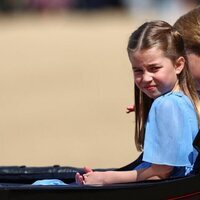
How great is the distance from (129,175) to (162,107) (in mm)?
298

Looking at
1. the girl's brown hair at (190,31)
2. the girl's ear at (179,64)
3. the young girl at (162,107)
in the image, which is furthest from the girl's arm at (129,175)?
the girl's brown hair at (190,31)

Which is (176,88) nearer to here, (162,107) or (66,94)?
(162,107)

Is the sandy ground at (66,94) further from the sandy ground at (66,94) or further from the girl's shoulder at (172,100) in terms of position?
the girl's shoulder at (172,100)

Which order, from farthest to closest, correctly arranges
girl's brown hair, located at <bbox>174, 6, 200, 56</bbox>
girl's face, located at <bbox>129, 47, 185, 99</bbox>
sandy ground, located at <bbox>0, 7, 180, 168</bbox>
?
sandy ground, located at <bbox>0, 7, 180, 168</bbox>
girl's brown hair, located at <bbox>174, 6, 200, 56</bbox>
girl's face, located at <bbox>129, 47, 185, 99</bbox>

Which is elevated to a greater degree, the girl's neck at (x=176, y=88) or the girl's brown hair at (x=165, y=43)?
the girl's brown hair at (x=165, y=43)

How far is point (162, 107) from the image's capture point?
362 cm

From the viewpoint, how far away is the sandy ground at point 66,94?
8578 millimetres

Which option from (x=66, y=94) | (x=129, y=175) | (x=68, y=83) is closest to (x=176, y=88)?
(x=129, y=175)

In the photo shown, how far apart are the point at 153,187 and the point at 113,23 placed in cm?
1299

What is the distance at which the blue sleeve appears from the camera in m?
3.57

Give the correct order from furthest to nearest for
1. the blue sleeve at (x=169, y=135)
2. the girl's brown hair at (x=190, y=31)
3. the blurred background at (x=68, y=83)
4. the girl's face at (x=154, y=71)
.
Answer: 1. the blurred background at (x=68, y=83)
2. the girl's brown hair at (x=190, y=31)
3. the girl's face at (x=154, y=71)
4. the blue sleeve at (x=169, y=135)

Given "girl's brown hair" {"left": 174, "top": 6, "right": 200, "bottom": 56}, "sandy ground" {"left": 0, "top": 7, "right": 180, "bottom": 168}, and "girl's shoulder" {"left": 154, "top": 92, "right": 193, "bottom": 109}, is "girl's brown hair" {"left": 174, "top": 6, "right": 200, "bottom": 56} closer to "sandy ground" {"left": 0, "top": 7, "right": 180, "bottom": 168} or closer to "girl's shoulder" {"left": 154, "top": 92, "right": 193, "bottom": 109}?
"girl's shoulder" {"left": 154, "top": 92, "right": 193, "bottom": 109}

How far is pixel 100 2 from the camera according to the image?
60.0ft

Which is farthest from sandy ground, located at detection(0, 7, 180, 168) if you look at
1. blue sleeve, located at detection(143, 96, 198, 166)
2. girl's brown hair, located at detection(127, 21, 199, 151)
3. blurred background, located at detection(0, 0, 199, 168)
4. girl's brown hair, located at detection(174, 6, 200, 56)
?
blue sleeve, located at detection(143, 96, 198, 166)
